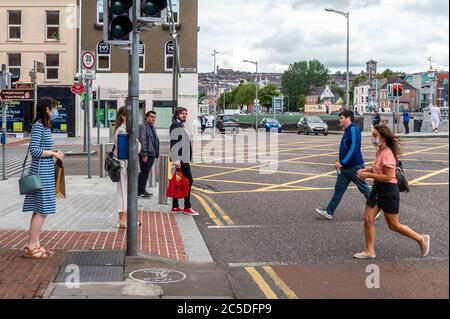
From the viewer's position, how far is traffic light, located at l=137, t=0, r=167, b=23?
6996 mm

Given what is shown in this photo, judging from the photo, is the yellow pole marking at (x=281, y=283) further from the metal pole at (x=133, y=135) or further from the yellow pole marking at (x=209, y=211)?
the yellow pole marking at (x=209, y=211)

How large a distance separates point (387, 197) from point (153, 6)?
11.2ft

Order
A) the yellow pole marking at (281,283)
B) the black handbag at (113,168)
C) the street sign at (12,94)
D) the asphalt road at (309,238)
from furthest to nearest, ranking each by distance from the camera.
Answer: the street sign at (12,94)
the black handbag at (113,168)
the asphalt road at (309,238)
the yellow pole marking at (281,283)

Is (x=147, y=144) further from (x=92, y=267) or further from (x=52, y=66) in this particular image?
(x=52, y=66)

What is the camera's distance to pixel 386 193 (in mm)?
7000

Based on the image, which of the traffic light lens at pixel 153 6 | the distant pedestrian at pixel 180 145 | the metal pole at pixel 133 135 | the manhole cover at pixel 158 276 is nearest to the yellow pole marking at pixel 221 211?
the distant pedestrian at pixel 180 145

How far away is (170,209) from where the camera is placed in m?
11.0

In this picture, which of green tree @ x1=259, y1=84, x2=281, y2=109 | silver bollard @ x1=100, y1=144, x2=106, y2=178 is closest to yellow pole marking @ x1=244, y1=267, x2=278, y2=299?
silver bollard @ x1=100, y1=144, x2=106, y2=178

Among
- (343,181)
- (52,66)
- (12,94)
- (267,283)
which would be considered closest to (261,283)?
(267,283)

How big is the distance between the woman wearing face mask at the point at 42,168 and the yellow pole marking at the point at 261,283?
2289 mm

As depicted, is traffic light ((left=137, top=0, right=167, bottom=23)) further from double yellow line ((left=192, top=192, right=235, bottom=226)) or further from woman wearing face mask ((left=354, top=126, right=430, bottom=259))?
double yellow line ((left=192, top=192, right=235, bottom=226))

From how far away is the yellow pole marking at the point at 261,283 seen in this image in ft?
18.7

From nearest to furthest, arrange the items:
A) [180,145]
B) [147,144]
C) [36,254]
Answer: [36,254] → [180,145] → [147,144]
